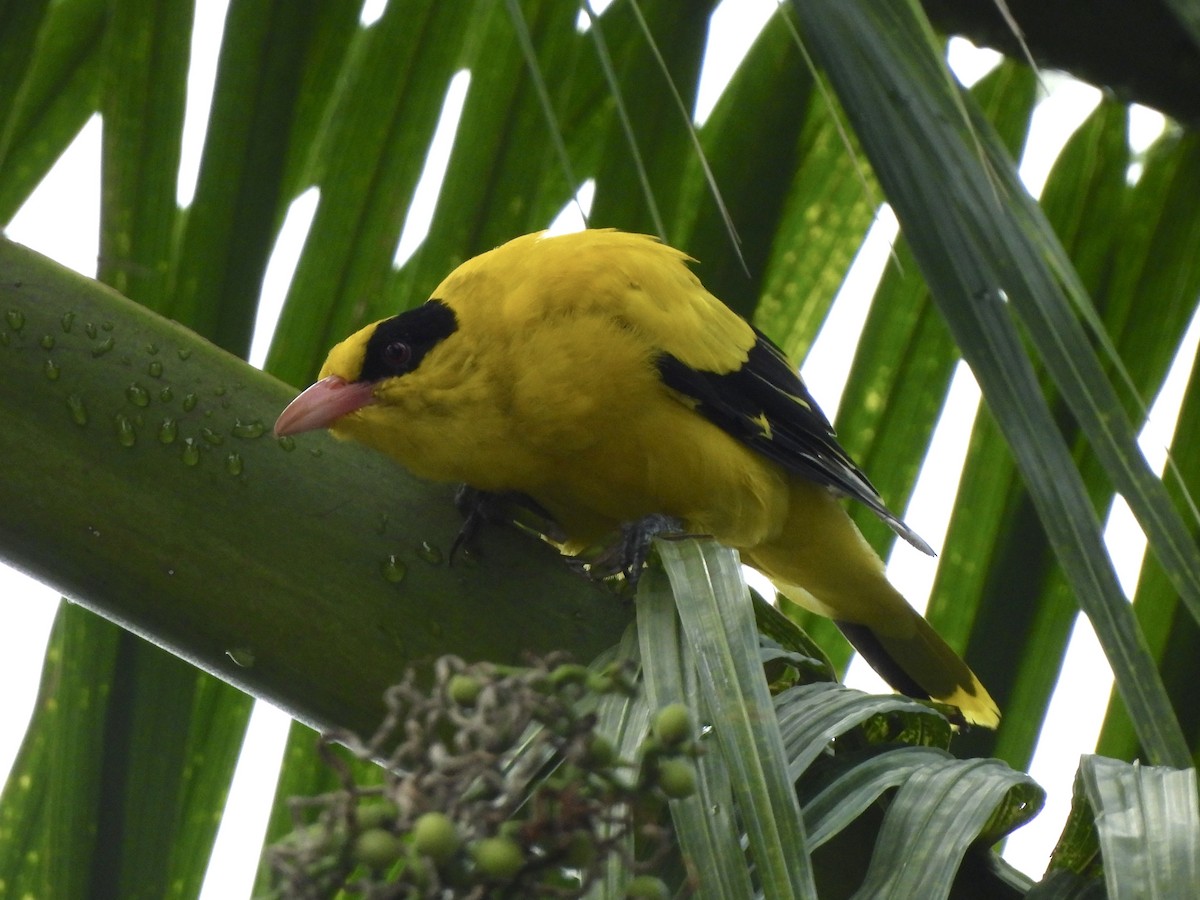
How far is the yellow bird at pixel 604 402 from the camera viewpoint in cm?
213

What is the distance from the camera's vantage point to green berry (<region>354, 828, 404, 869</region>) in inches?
22.6

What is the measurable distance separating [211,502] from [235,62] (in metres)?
0.66

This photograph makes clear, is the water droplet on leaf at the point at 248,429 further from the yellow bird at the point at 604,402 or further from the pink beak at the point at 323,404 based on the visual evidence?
the yellow bird at the point at 604,402

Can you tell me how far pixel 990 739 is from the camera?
187 cm

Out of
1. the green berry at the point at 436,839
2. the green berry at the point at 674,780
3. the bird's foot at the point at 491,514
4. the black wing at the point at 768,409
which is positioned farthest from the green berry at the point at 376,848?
the black wing at the point at 768,409

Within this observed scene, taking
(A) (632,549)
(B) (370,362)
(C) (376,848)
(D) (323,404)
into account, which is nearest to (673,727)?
(C) (376,848)

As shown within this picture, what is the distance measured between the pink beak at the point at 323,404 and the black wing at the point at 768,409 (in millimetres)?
500

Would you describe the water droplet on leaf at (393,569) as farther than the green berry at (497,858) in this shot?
Yes

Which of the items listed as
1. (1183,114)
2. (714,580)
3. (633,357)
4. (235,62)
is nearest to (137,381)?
(235,62)

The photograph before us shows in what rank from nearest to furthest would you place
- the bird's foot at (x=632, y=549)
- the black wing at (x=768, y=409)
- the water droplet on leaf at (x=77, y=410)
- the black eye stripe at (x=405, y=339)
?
the water droplet on leaf at (x=77, y=410) → the bird's foot at (x=632, y=549) → the black eye stripe at (x=405, y=339) → the black wing at (x=768, y=409)

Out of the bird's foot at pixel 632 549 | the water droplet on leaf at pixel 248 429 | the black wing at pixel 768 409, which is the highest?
the black wing at pixel 768 409

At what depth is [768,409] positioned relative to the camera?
243cm

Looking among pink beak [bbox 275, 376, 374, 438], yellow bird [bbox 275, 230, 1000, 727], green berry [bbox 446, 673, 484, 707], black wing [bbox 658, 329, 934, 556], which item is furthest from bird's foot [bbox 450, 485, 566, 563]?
green berry [bbox 446, 673, 484, 707]

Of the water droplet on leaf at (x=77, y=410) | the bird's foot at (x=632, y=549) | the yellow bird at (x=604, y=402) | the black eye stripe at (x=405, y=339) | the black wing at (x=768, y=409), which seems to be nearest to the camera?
the water droplet on leaf at (x=77, y=410)
